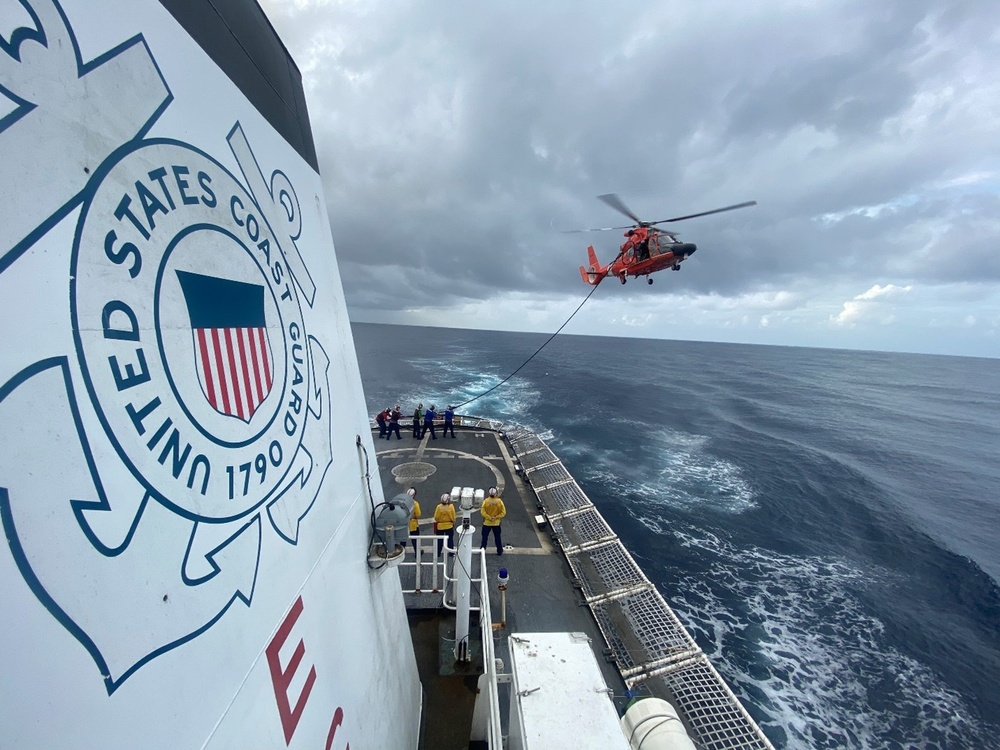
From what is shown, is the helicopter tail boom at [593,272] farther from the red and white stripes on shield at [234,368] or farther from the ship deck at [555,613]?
the red and white stripes on shield at [234,368]

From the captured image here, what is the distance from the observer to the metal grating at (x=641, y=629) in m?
9.05

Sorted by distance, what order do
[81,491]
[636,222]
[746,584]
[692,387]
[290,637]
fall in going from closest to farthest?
[81,491] → [290,637] → [636,222] → [746,584] → [692,387]

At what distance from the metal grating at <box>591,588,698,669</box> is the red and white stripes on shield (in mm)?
9659

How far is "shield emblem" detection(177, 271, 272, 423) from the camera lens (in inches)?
82.2

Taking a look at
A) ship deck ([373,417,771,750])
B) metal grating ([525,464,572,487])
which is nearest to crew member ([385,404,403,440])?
ship deck ([373,417,771,750])

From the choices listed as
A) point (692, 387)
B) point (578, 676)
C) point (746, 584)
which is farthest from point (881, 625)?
point (692, 387)

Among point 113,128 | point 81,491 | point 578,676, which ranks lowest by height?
point 578,676

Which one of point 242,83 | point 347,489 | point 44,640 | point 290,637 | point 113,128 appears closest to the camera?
point 44,640

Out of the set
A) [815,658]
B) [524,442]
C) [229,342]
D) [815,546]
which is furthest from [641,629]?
[815,546]

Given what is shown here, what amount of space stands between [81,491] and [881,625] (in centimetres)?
2306

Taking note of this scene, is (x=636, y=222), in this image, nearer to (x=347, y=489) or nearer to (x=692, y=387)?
(x=347, y=489)

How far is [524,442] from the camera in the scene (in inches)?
846

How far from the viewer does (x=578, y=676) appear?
4.40 m

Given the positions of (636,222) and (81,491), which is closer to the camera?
(81,491)
